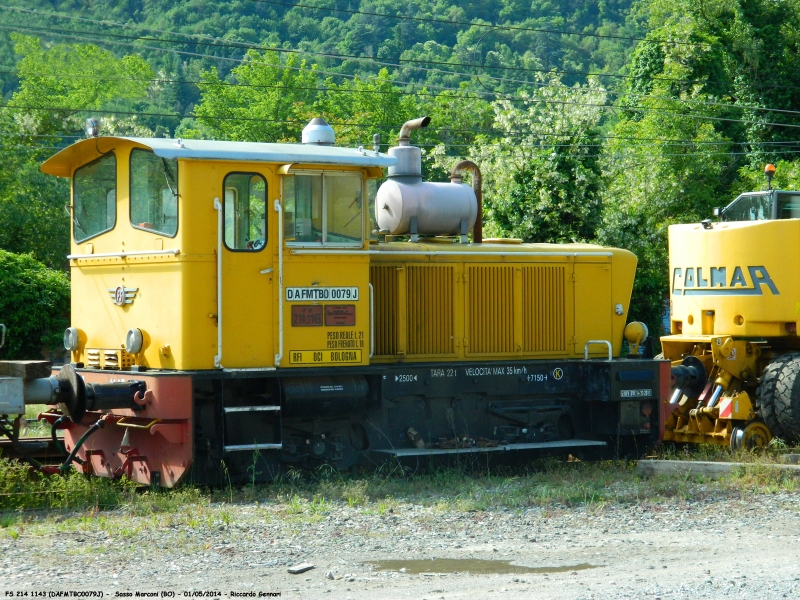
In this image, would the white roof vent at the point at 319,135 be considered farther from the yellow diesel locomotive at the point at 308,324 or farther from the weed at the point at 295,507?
the weed at the point at 295,507

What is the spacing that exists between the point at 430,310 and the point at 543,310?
1.45 meters

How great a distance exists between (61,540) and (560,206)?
58.7 feet

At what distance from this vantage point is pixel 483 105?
53594mm

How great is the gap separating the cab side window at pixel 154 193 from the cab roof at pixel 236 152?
187 millimetres

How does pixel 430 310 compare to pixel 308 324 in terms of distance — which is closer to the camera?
pixel 308 324

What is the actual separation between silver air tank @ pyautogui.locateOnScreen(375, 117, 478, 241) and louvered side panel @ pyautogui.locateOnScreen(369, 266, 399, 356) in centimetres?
61

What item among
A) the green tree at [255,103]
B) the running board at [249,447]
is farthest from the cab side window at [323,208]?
the green tree at [255,103]

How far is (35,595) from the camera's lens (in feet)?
17.3

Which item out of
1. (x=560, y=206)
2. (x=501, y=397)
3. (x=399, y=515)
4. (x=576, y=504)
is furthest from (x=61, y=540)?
(x=560, y=206)

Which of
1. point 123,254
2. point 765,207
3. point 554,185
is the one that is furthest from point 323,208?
point 554,185

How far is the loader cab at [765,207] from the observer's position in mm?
12344

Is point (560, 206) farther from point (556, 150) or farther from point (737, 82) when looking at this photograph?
point (737, 82)

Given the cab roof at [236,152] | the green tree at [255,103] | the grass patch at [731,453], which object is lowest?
the grass patch at [731,453]

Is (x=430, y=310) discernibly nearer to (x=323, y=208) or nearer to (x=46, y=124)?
(x=323, y=208)
